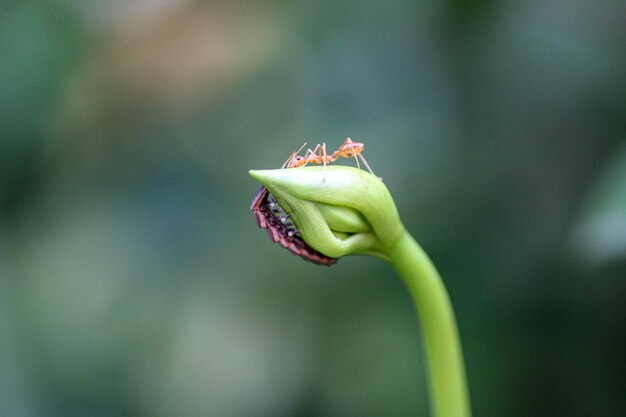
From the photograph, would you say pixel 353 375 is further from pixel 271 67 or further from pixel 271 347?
pixel 271 67

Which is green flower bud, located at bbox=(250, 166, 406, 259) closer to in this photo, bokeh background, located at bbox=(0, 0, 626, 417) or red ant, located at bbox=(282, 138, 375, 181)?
red ant, located at bbox=(282, 138, 375, 181)

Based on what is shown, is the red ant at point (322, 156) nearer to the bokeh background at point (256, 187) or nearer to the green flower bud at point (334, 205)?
the green flower bud at point (334, 205)

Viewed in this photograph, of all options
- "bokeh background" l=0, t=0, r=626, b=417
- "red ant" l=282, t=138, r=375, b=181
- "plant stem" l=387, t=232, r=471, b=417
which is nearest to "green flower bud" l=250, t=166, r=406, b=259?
"plant stem" l=387, t=232, r=471, b=417

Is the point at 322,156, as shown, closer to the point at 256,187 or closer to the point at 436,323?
the point at 436,323

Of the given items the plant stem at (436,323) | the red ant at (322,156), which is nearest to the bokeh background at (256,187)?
the red ant at (322,156)

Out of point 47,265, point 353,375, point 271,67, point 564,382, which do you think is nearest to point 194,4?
point 271,67

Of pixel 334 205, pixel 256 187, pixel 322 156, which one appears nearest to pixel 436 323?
pixel 334 205

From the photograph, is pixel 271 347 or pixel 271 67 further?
→ pixel 271 67
